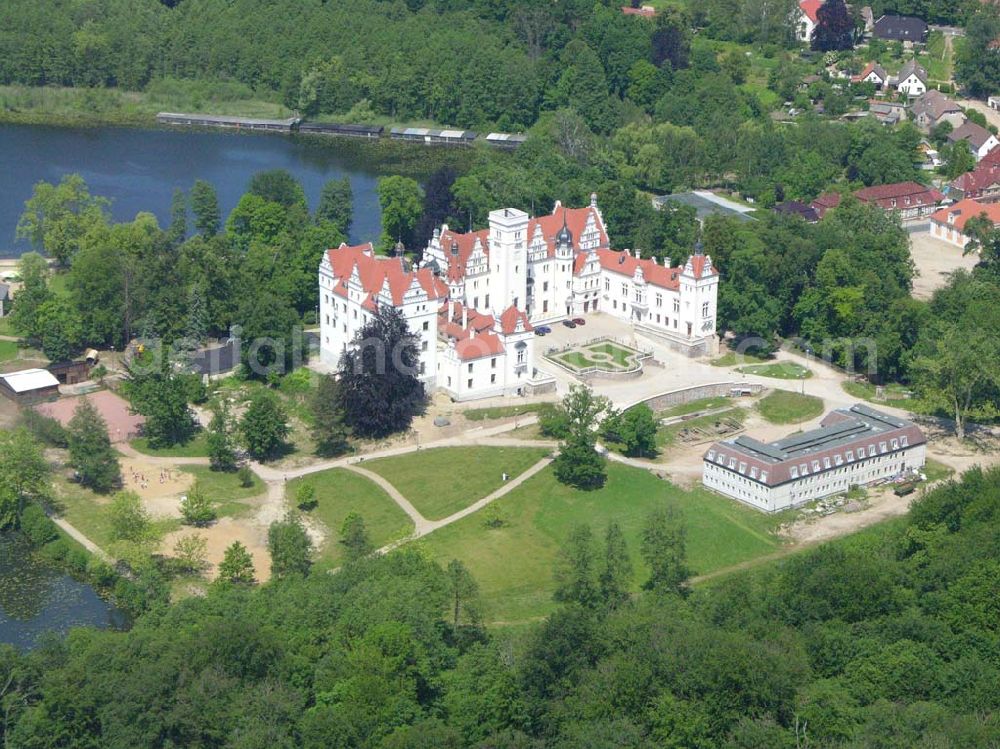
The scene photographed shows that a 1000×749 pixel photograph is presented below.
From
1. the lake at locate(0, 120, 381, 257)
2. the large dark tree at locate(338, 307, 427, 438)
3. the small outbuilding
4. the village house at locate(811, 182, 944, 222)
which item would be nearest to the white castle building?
the large dark tree at locate(338, 307, 427, 438)

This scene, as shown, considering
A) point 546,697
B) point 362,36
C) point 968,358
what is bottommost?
point 546,697

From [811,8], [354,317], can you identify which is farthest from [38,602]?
[811,8]

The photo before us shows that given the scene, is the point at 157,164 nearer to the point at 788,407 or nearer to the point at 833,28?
the point at 833,28

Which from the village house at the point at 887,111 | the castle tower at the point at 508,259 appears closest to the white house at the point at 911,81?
the village house at the point at 887,111

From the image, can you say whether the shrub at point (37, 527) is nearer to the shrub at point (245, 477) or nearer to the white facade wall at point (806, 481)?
the shrub at point (245, 477)

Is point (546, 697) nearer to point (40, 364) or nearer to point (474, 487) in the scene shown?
point (474, 487)

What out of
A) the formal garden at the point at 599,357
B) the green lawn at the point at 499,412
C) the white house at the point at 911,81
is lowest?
the green lawn at the point at 499,412

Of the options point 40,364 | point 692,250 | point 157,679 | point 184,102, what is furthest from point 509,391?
point 184,102
